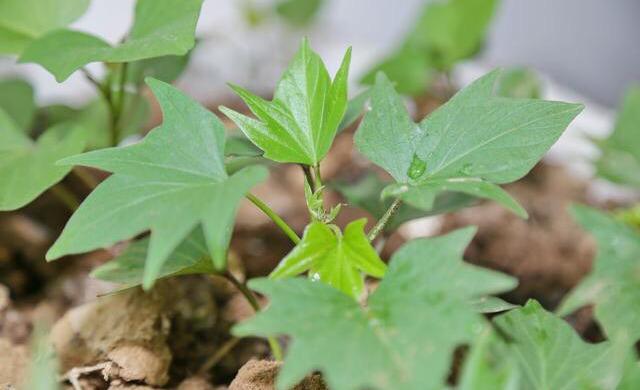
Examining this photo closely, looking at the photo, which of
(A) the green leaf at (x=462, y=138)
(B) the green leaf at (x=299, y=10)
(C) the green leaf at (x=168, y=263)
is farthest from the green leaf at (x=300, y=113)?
(B) the green leaf at (x=299, y=10)

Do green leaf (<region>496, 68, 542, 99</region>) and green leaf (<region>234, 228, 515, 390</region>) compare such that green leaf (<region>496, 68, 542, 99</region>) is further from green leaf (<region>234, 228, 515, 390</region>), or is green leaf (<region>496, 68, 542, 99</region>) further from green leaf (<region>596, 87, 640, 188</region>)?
green leaf (<region>234, 228, 515, 390</region>)

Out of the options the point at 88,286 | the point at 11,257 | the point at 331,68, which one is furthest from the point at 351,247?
the point at 331,68

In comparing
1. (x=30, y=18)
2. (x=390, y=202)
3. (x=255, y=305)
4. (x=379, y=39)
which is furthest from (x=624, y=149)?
(x=379, y=39)

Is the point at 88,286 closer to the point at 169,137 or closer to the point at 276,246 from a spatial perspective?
the point at 276,246

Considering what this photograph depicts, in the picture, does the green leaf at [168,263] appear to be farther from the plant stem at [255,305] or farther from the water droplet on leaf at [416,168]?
the water droplet on leaf at [416,168]

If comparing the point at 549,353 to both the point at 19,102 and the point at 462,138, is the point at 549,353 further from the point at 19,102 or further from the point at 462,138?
the point at 19,102

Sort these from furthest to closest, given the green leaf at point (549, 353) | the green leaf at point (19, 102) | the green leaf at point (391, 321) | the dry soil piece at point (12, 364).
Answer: the green leaf at point (19, 102), the dry soil piece at point (12, 364), the green leaf at point (549, 353), the green leaf at point (391, 321)
